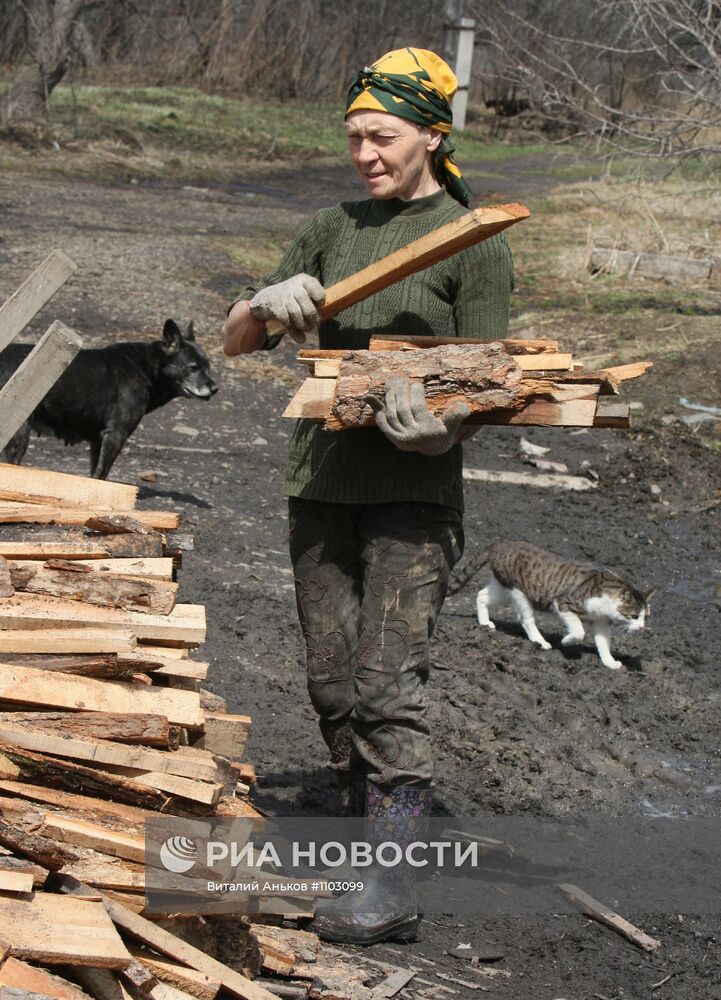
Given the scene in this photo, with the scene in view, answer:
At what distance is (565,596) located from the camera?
23.8 ft

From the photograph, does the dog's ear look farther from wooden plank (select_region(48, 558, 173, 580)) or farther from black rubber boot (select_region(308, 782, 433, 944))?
black rubber boot (select_region(308, 782, 433, 944))

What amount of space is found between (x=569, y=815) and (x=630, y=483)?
5187 mm

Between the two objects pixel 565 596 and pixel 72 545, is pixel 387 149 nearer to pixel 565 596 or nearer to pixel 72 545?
pixel 72 545

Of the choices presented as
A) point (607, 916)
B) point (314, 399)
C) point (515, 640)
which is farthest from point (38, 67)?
point (607, 916)

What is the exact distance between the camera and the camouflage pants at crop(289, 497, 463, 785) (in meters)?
3.78

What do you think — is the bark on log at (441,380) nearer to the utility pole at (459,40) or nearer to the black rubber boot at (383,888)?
the black rubber boot at (383,888)

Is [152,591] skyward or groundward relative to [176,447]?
skyward

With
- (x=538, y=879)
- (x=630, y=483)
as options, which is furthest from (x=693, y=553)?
(x=538, y=879)

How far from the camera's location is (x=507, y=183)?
83.6 ft

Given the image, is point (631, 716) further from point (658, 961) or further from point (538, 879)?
point (658, 961)

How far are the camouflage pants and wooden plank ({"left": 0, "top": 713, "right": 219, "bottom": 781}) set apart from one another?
2.07 ft

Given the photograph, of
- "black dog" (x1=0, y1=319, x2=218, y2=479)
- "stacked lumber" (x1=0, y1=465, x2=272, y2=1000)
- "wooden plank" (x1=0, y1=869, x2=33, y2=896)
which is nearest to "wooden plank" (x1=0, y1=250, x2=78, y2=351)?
"stacked lumber" (x1=0, y1=465, x2=272, y2=1000)

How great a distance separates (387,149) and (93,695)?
165 cm

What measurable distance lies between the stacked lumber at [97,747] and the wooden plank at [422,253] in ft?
3.03
